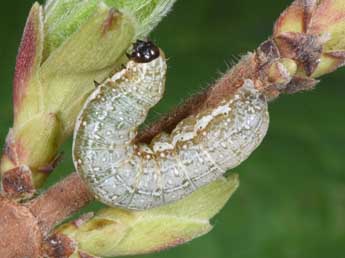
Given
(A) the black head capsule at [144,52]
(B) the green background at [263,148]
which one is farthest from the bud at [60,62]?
(B) the green background at [263,148]

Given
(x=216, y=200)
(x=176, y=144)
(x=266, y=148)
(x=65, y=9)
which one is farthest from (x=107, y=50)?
(x=266, y=148)

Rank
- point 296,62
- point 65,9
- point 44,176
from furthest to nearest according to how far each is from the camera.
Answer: point 44,176 < point 65,9 < point 296,62

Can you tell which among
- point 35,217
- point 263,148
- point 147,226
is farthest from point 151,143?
point 263,148

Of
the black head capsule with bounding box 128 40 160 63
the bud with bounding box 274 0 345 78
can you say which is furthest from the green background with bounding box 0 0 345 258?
the bud with bounding box 274 0 345 78

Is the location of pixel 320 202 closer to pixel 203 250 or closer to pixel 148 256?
pixel 203 250

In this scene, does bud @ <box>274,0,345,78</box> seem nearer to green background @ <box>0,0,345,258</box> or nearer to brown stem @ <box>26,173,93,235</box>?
brown stem @ <box>26,173,93,235</box>

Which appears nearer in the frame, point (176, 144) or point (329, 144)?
point (176, 144)

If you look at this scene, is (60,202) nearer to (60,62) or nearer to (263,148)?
(60,62)
